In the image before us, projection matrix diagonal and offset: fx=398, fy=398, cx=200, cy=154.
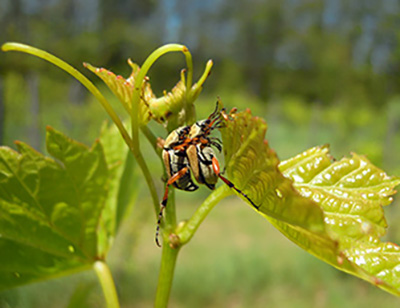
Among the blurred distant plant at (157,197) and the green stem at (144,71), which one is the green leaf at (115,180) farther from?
the green stem at (144,71)

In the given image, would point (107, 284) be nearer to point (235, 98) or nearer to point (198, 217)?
point (198, 217)

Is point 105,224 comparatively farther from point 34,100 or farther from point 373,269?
point 34,100

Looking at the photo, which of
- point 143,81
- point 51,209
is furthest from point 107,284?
point 143,81

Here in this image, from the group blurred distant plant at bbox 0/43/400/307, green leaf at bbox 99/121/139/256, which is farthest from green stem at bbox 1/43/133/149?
green leaf at bbox 99/121/139/256

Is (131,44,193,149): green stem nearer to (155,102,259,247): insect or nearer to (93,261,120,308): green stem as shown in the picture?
(155,102,259,247): insect

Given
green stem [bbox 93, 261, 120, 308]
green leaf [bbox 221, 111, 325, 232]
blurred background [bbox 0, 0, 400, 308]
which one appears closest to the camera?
green leaf [bbox 221, 111, 325, 232]

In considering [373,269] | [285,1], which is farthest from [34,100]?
[285,1]
